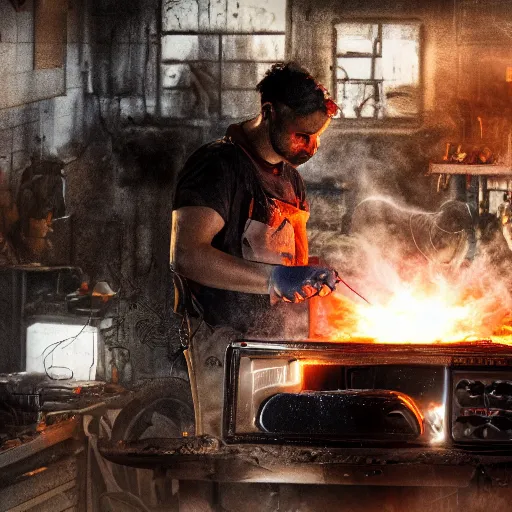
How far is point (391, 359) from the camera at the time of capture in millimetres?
4504

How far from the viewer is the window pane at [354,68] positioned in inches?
293

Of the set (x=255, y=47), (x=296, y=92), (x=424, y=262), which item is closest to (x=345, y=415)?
(x=296, y=92)

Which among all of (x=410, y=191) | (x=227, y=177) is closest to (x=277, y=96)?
(x=227, y=177)

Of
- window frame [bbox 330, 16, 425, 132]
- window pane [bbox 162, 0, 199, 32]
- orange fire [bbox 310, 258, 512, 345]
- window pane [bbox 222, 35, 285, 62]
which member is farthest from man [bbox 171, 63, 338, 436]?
window pane [bbox 162, 0, 199, 32]

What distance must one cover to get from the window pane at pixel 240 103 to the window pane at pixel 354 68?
73 cm

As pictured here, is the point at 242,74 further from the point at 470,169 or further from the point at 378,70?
the point at 470,169

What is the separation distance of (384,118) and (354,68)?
483 millimetres

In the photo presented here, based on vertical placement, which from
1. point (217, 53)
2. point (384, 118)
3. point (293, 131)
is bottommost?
point (293, 131)

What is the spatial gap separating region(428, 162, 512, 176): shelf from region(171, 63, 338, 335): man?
210 cm

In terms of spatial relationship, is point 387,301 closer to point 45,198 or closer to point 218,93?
point 218,93

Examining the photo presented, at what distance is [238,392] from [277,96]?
1.95 m

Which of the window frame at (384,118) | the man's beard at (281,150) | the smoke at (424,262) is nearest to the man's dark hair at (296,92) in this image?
the man's beard at (281,150)

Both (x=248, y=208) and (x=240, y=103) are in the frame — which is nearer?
(x=248, y=208)

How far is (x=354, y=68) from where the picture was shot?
7.44 meters
